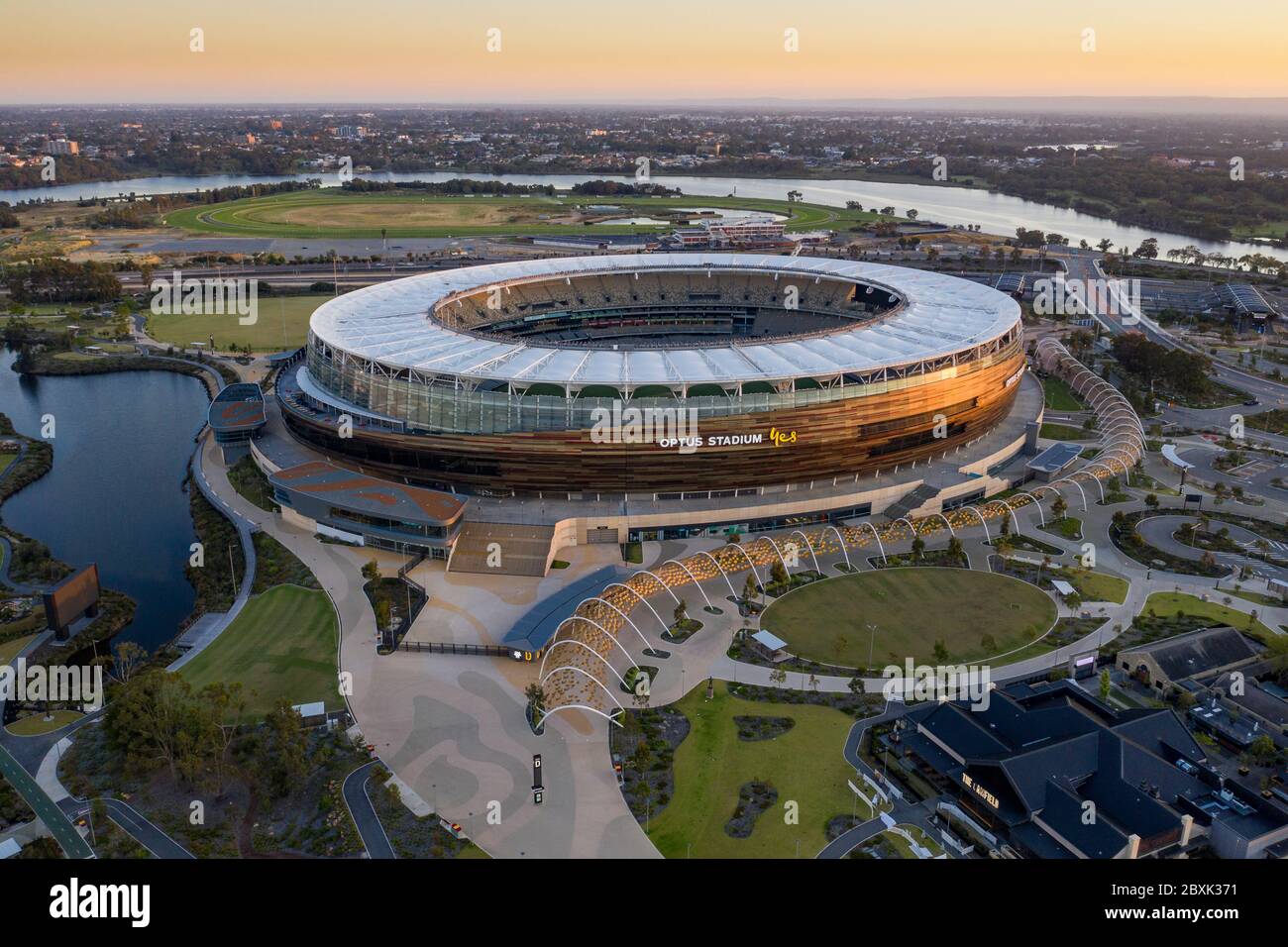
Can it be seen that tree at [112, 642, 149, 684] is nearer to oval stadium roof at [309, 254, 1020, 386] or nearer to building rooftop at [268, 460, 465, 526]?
building rooftop at [268, 460, 465, 526]

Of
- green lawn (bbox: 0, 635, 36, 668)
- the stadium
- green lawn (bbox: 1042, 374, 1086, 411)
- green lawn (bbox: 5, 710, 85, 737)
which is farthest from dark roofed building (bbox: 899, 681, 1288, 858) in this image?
green lawn (bbox: 1042, 374, 1086, 411)

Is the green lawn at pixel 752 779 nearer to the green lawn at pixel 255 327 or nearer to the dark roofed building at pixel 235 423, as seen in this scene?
the dark roofed building at pixel 235 423

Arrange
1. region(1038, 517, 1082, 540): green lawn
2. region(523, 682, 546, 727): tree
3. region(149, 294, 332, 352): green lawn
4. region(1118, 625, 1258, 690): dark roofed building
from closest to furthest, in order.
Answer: region(523, 682, 546, 727): tree
region(1118, 625, 1258, 690): dark roofed building
region(1038, 517, 1082, 540): green lawn
region(149, 294, 332, 352): green lawn

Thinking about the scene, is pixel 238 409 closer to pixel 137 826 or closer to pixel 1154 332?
pixel 137 826

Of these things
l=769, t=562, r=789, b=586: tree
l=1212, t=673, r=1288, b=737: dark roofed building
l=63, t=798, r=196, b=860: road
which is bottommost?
l=63, t=798, r=196, b=860: road

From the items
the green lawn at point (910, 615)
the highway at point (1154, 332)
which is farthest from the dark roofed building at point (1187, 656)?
the highway at point (1154, 332)

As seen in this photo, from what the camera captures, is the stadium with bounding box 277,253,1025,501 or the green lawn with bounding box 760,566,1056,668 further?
the stadium with bounding box 277,253,1025,501

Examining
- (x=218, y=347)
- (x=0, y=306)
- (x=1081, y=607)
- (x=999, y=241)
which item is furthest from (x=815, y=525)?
(x=999, y=241)
